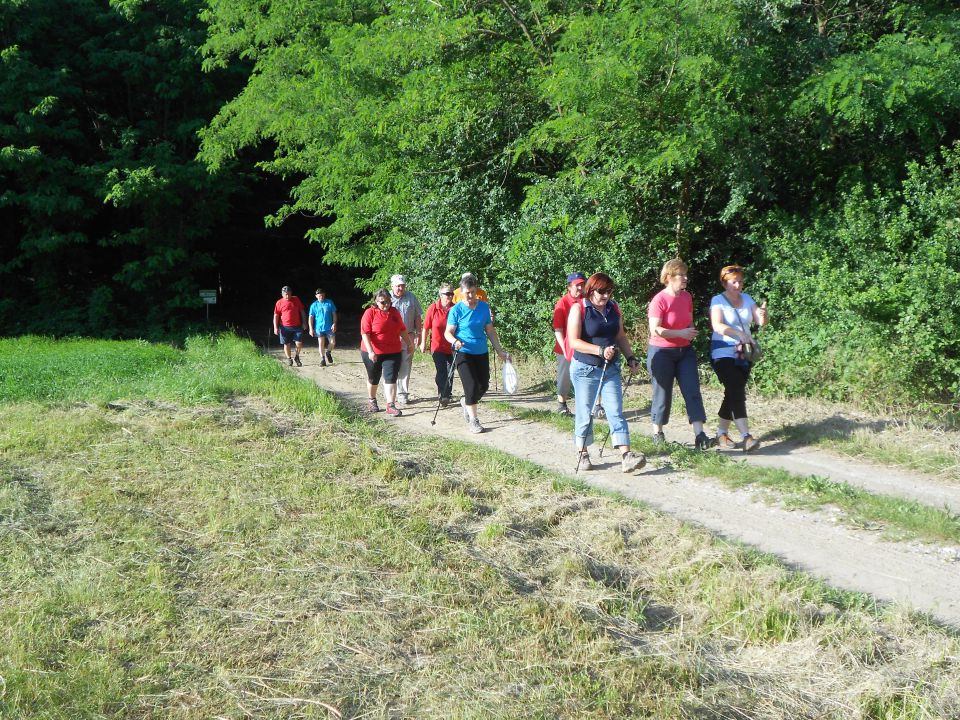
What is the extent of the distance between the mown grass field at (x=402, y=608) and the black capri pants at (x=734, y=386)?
83.6 inches

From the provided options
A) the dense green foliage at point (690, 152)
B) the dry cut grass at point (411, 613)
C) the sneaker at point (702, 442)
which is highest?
the dense green foliage at point (690, 152)

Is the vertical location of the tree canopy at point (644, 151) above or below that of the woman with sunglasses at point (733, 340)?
above

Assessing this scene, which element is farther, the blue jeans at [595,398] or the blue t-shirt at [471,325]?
the blue t-shirt at [471,325]

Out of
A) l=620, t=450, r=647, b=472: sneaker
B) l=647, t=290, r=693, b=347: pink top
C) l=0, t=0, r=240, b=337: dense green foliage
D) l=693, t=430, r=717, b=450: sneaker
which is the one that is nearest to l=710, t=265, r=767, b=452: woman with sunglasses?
l=693, t=430, r=717, b=450: sneaker

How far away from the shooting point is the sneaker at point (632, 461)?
7.35 meters

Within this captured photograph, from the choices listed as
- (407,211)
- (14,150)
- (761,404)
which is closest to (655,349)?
(761,404)

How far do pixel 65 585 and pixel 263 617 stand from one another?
4.15 feet

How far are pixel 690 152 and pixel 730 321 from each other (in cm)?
259

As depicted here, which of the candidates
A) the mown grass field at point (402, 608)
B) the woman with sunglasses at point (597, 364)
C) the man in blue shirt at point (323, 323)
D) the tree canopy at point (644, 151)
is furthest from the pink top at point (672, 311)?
the man in blue shirt at point (323, 323)

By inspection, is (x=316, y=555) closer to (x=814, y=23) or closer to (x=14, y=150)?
(x=814, y=23)

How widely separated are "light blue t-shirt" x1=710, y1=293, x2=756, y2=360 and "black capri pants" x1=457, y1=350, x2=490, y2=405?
2709mm

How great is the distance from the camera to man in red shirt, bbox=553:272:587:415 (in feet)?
32.0

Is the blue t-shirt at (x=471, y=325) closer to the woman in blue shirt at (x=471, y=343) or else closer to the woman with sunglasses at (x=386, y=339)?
the woman in blue shirt at (x=471, y=343)

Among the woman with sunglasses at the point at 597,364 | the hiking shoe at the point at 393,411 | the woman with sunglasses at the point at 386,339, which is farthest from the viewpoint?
the woman with sunglasses at the point at 386,339
